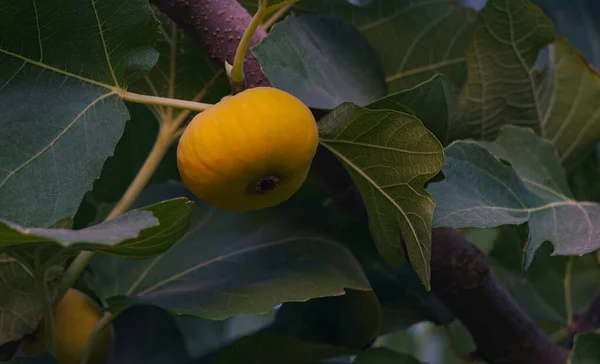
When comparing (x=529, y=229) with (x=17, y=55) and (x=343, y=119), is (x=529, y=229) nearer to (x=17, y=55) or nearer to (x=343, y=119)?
(x=343, y=119)

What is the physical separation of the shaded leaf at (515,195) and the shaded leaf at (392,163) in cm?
2

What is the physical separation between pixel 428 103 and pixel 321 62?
3.6 inches

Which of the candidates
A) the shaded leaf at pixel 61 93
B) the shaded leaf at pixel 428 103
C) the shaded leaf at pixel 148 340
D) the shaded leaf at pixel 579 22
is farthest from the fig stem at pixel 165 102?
the shaded leaf at pixel 579 22

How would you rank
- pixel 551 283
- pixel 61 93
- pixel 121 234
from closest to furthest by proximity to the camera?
1. pixel 121 234
2. pixel 61 93
3. pixel 551 283

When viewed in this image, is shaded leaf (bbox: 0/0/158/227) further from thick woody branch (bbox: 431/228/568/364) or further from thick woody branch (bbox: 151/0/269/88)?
thick woody branch (bbox: 431/228/568/364)

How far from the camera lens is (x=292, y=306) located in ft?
2.40

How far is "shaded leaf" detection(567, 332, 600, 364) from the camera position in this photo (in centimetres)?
55

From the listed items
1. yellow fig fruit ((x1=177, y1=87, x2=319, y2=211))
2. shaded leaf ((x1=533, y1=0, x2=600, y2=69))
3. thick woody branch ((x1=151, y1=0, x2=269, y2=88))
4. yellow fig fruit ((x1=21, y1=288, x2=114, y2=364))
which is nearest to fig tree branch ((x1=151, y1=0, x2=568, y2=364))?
thick woody branch ((x1=151, y1=0, x2=269, y2=88))

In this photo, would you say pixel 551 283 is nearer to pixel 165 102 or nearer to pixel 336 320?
pixel 336 320

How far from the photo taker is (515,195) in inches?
22.0

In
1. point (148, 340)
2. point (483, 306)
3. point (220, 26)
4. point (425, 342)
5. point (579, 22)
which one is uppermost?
point (220, 26)

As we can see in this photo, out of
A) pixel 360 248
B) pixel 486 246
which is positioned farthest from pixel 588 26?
pixel 360 248

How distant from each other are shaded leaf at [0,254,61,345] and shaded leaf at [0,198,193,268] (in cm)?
12

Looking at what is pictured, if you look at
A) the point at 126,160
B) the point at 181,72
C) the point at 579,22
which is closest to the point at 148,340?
the point at 126,160
